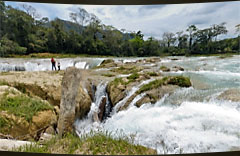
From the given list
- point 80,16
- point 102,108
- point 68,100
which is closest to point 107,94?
point 102,108

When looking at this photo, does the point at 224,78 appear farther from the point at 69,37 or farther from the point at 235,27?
the point at 69,37

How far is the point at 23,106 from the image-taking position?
123 inches

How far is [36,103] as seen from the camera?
10.4ft

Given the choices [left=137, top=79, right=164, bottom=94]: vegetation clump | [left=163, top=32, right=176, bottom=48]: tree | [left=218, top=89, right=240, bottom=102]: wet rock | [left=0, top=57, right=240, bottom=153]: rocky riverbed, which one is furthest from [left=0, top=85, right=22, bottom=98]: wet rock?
[left=218, top=89, right=240, bottom=102]: wet rock

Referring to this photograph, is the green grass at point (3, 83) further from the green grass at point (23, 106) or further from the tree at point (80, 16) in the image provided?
the tree at point (80, 16)

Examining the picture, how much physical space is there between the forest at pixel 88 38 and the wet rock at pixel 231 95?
61 cm

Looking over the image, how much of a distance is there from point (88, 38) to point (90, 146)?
1627mm

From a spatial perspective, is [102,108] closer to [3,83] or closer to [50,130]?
[50,130]

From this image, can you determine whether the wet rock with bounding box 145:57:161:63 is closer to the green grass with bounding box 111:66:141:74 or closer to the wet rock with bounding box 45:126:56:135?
the green grass with bounding box 111:66:141:74

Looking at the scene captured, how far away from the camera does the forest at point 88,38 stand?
2836 millimetres

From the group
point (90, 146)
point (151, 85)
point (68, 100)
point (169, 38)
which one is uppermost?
point (169, 38)

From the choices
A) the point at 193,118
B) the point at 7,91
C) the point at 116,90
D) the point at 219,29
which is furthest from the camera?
the point at 116,90

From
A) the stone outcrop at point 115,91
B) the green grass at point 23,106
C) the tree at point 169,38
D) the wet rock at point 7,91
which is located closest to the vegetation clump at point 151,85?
the stone outcrop at point 115,91

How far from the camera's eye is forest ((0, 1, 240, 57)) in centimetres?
284
